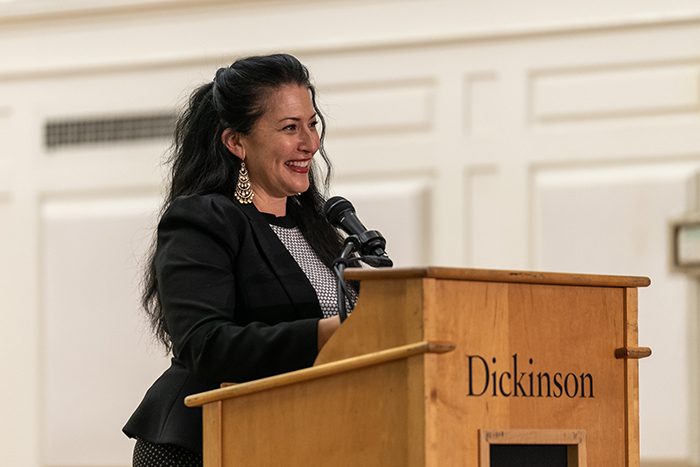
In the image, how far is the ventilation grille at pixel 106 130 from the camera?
4105 mm

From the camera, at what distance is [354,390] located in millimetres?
1154

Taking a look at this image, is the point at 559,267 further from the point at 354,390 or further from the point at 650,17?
the point at 354,390

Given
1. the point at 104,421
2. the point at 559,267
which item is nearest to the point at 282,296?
the point at 559,267

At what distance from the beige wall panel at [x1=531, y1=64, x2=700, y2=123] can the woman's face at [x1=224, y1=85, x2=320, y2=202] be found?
7.18 feet

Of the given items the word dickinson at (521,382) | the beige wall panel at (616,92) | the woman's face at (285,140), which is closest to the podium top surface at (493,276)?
the word dickinson at (521,382)

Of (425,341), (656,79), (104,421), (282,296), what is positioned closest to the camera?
(425,341)

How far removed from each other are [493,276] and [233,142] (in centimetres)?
77

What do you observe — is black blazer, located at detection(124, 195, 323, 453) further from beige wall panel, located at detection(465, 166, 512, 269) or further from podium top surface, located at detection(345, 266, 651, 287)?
beige wall panel, located at detection(465, 166, 512, 269)

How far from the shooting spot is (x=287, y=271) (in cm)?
158

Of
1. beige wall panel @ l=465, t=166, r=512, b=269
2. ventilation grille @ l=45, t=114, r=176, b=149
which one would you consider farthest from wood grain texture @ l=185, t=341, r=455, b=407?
ventilation grille @ l=45, t=114, r=176, b=149

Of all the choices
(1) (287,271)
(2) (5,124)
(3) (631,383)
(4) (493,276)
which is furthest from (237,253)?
(2) (5,124)

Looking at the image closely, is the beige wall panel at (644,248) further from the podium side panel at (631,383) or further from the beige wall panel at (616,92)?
the podium side panel at (631,383)

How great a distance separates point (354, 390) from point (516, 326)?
0.23 meters

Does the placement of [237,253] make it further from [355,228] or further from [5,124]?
[5,124]
